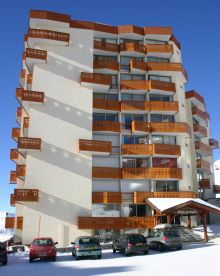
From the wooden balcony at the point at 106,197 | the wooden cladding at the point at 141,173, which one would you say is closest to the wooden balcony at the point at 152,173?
the wooden cladding at the point at 141,173

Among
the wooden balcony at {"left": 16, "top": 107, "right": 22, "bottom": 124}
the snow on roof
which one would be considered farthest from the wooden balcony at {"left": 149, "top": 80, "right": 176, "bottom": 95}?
the wooden balcony at {"left": 16, "top": 107, "right": 22, "bottom": 124}

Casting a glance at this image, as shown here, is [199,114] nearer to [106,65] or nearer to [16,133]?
[106,65]

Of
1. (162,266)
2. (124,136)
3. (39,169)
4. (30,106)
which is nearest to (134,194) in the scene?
(124,136)

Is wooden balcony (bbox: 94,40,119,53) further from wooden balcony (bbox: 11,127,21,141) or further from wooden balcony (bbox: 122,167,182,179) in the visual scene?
wooden balcony (bbox: 122,167,182,179)

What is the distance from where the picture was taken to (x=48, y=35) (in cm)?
4388

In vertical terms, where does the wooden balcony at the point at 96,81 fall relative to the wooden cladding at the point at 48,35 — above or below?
below

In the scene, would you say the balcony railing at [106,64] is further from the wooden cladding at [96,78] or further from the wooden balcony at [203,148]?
the wooden balcony at [203,148]

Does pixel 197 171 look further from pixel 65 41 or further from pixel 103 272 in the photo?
pixel 103 272

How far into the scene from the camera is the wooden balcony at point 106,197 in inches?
1670

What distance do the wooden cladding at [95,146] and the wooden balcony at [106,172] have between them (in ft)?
8.00

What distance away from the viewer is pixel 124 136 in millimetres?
47062

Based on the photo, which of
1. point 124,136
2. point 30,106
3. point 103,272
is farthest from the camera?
point 124,136

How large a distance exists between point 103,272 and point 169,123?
31.2 metres

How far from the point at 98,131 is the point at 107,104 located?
12.8 feet
